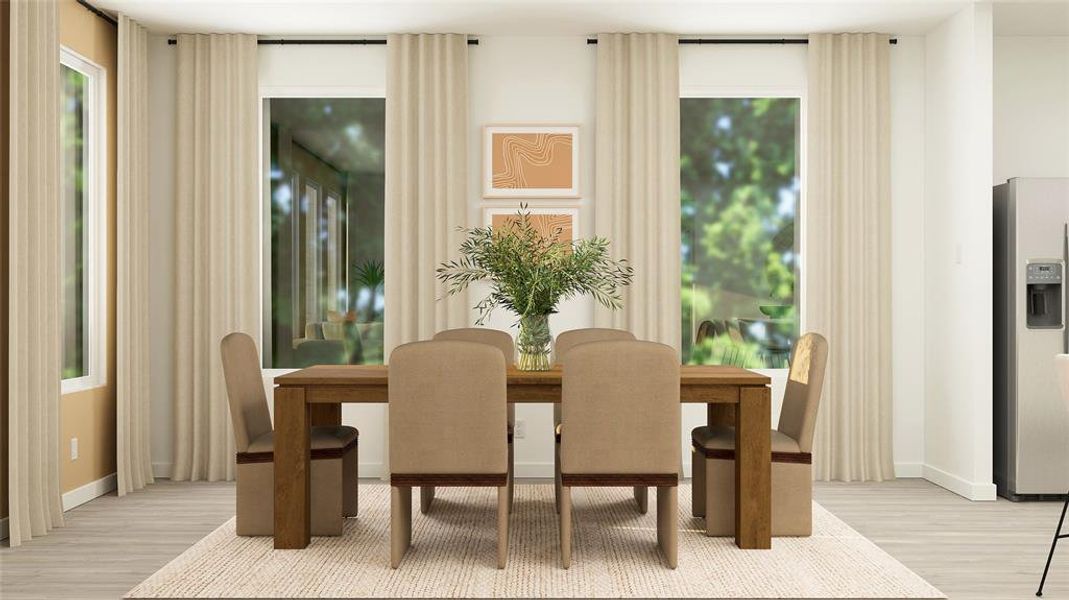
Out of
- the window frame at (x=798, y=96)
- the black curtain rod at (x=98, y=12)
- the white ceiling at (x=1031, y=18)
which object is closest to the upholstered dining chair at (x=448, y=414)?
the window frame at (x=798, y=96)

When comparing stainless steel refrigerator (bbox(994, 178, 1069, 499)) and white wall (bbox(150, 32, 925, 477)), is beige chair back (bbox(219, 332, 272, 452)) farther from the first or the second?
stainless steel refrigerator (bbox(994, 178, 1069, 499))

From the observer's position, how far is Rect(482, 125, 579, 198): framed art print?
5.37 metres

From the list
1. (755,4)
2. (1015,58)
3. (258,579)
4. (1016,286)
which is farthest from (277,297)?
(1015,58)

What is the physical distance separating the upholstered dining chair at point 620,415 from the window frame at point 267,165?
9.31 ft

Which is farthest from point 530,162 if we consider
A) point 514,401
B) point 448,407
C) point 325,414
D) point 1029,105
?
point 1029,105

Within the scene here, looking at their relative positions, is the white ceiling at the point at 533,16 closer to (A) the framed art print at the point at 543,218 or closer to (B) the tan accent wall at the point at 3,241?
(B) the tan accent wall at the point at 3,241

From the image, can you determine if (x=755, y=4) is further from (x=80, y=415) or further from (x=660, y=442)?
(x=80, y=415)

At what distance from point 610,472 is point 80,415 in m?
3.22

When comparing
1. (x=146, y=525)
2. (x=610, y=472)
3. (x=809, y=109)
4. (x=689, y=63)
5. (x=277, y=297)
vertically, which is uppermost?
(x=689, y=63)

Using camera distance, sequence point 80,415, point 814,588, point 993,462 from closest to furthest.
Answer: point 814,588 → point 80,415 → point 993,462

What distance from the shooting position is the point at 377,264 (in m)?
5.50

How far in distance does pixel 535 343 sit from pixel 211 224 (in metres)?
2.64

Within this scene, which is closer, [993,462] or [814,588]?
[814,588]

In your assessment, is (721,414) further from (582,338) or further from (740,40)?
(740,40)
